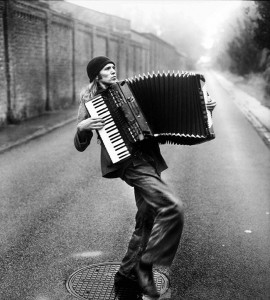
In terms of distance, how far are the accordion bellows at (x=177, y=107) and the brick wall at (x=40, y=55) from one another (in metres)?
10.5

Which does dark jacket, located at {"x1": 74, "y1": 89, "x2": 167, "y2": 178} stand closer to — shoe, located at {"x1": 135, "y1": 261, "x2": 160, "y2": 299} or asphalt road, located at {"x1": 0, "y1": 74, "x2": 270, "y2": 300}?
shoe, located at {"x1": 135, "y1": 261, "x2": 160, "y2": 299}

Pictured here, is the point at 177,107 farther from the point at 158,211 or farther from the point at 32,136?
the point at 32,136

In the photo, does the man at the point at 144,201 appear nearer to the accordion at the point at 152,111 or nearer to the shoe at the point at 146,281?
the shoe at the point at 146,281

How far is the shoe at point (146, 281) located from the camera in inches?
149

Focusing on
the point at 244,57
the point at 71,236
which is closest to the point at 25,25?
the point at 71,236

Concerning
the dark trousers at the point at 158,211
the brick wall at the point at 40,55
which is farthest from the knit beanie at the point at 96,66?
the brick wall at the point at 40,55

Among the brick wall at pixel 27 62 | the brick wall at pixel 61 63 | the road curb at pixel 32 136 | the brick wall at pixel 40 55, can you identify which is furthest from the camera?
the brick wall at pixel 61 63

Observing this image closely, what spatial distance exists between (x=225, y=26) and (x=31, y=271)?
228 feet

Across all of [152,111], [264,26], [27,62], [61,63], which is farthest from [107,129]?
[264,26]

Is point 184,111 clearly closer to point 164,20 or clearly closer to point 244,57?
point 244,57

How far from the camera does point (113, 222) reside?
5840 millimetres

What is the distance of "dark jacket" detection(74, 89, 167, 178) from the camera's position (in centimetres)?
387

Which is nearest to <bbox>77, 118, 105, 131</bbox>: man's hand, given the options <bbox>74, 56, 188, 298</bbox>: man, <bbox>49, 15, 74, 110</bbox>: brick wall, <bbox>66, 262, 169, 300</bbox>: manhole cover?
<bbox>74, 56, 188, 298</bbox>: man

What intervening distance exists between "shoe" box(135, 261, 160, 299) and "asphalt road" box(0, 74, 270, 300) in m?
0.22
